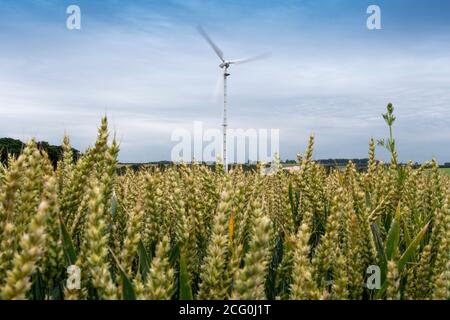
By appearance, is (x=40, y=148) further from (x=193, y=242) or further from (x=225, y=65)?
(x=225, y=65)

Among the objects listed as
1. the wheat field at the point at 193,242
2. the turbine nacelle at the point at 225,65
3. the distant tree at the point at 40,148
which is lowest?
the wheat field at the point at 193,242

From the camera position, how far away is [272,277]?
228 cm

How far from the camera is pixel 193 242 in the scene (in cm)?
196

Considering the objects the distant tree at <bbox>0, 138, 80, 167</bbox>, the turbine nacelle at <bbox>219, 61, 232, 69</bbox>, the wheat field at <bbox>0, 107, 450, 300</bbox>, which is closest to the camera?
the wheat field at <bbox>0, 107, 450, 300</bbox>

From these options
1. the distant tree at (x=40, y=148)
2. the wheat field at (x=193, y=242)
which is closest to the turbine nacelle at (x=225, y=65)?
the distant tree at (x=40, y=148)

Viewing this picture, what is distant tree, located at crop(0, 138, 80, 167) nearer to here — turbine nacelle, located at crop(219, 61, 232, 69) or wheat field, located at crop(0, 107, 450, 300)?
wheat field, located at crop(0, 107, 450, 300)

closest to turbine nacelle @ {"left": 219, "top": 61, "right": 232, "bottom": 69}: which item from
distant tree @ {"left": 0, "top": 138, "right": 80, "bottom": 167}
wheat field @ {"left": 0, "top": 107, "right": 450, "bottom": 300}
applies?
distant tree @ {"left": 0, "top": 138, "right": 80, "bottom": 167}

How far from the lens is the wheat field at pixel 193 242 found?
1.37 metres

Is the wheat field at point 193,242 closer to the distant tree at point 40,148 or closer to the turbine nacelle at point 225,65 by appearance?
the distant tree at point 40,148

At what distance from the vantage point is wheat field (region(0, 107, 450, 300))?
1.37m

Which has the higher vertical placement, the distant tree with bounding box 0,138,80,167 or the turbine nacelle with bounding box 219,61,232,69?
the turbine nacelle with bounding box 219,61,232,69
